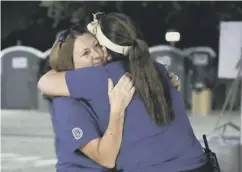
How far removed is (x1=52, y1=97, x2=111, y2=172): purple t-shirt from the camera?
2117 millimetres

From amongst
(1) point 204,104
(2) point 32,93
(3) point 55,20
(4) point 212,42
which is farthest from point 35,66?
(4) point 212,42

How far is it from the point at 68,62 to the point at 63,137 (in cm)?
38

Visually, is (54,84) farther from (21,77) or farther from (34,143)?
(21,77)

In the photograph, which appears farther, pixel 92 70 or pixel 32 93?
pixel 32 93

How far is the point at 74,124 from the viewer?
2131 millimetres

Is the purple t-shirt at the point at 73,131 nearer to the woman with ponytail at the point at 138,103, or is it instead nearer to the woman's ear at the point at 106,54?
the woman with ponytail at the point at 138,103

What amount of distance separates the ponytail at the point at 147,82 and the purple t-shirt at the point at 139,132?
0.03m

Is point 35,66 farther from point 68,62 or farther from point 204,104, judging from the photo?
point 68,62

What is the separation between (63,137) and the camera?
85.0 inches

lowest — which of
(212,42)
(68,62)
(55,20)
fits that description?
(212,42)

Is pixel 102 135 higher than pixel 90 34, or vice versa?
pixel 90 34

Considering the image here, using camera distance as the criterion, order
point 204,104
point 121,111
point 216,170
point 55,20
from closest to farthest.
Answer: point 121,111 < point 216,170 < point 204,104 < point 55,20

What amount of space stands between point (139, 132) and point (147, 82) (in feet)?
0.62

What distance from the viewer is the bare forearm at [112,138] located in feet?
6.86
